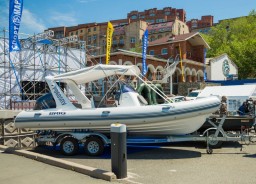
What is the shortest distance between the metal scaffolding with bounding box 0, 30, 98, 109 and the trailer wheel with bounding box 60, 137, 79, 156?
431 inches

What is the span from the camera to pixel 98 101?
11102 mm

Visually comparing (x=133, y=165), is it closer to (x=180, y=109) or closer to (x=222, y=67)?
(x=180, y=109)

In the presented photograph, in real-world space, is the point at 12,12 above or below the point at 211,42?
below

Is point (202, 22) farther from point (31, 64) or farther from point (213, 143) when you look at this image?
point (213, 143)

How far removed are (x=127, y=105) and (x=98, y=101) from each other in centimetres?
123

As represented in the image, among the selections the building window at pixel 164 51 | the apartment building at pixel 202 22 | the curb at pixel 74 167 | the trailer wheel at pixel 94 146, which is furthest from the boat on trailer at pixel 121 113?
the apartment building at pixel 202 22

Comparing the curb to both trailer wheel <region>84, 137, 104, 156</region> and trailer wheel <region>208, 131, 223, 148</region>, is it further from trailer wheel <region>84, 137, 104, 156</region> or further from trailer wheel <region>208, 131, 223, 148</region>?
trailer wheel <region>208, 131, 223, 148</region>

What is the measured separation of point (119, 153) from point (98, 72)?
457 cm

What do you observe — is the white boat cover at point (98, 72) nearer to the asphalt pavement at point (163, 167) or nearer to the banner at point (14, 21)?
the asphalt pavement at point (163, 167)

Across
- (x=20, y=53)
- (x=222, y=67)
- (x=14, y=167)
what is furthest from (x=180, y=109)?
(x=222, y=67)

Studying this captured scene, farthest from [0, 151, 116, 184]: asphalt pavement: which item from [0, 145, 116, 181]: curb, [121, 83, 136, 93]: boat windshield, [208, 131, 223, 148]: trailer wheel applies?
[208, 131, 223, 148]: trailer wheel

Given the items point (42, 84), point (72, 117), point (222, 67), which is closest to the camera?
point (72, 117)

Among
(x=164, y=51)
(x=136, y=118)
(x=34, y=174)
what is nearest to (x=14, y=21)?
(x=136, y=118)

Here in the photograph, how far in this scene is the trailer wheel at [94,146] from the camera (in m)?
10.1
